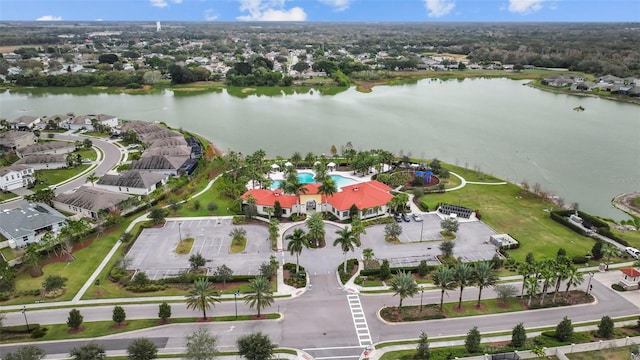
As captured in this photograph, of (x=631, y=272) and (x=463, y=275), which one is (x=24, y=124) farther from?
(x=631, y=272)

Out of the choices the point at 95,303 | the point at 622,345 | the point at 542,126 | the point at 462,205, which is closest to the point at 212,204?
the point at 95,303

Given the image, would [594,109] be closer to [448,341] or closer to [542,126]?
[542,126]

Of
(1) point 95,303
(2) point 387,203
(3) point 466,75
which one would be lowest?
(1) point 95,303

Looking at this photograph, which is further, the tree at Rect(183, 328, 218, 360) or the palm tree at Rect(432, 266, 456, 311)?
the palm tree at Rect(432, 266, 456, 311)

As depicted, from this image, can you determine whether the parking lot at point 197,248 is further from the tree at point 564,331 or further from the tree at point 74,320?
the tree at point 564,331

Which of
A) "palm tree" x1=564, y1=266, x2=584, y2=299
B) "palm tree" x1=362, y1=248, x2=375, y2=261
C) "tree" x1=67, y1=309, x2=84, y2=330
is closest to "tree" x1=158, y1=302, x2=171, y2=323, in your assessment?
"tree" x1=67, y1=309, x2=84, y2=330

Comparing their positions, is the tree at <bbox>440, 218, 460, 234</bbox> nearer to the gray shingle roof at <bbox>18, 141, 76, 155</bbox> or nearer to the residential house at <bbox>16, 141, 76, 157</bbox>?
the residential house at <bbox>16, 141, 76, 157</bbox>
